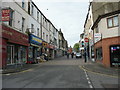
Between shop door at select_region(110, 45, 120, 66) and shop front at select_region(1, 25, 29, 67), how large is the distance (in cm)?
1132

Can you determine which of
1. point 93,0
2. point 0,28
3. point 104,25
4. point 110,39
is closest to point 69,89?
point 0,28

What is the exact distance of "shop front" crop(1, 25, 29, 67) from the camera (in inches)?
535

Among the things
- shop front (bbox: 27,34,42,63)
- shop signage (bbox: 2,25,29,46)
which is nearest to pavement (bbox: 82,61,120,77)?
shop signage (bbox: 2,25,29,46)

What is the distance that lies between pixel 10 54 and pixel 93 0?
19.5 m

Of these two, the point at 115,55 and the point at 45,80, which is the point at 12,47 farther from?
the point at 115,55

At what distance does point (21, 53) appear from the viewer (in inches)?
742

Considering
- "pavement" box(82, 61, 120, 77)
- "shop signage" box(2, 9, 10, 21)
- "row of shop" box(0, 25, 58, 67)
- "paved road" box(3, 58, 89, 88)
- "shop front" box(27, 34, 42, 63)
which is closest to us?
"paved road" box(3, 58, 89, 88)

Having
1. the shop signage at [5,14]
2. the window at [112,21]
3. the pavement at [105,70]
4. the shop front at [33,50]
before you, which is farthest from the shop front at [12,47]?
the window at [112,21]

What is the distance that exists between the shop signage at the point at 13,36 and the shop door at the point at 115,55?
11400mm

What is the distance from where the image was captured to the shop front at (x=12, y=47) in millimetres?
13594

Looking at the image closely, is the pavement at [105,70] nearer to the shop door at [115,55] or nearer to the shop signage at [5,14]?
the shop door at [115,55]

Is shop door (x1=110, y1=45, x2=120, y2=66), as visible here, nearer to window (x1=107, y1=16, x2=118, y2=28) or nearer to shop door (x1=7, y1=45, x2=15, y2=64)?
window (x1=107, y1=16, x2=118, y2=28)

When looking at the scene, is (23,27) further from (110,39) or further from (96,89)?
(96,89)

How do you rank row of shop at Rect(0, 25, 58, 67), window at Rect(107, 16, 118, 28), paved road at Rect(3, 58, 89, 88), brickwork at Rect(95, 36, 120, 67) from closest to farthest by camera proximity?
paved road at Rect(3, 58, 89, 88), row of shop at Rect(0, 25, 58, 67), brickwork at Rect(95, 36, 120, 67), window at Rect(107, 16, 118, 28)
